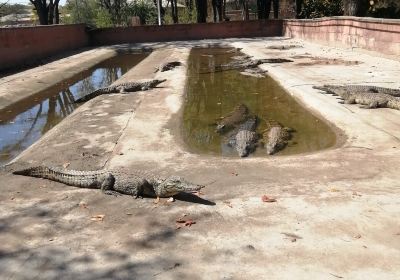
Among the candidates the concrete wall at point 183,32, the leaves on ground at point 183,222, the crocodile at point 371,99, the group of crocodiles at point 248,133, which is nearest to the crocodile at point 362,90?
the crocodile at point 371,99

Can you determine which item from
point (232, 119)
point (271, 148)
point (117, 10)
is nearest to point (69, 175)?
point (271, 148)

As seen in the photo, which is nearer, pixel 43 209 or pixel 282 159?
pixel 43 209

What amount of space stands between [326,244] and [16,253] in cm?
282

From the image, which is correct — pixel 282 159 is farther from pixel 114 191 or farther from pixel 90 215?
pixel 90 215

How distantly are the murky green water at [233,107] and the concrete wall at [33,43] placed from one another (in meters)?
7.90

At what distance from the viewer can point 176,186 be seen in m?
4.83

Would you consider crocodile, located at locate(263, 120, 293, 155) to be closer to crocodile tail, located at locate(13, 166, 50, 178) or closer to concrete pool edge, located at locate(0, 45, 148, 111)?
crocodile tail, located at locate(13, 166, 50, 178)

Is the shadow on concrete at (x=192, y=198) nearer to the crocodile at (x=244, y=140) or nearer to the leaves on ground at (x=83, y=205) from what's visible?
the leaves on ground at (x=83, y=205)

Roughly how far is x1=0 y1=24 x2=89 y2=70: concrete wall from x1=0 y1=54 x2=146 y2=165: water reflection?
9.84 feet

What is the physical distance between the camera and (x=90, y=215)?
470 cm

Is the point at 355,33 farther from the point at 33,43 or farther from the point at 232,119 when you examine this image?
the point at 33,43

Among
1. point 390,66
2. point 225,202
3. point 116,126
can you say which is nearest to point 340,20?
point 390,66

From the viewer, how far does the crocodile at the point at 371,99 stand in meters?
8.15

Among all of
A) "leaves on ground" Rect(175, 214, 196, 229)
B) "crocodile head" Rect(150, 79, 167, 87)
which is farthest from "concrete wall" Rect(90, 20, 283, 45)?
"leaves on ground" Rect(175, 214, 196, 229)
